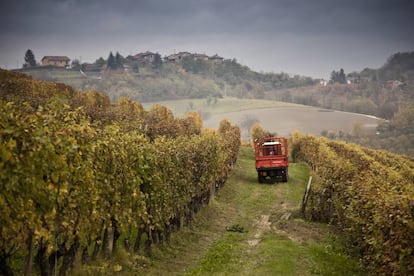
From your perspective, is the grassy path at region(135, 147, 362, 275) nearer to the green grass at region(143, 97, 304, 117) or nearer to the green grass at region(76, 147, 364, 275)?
the green grass at region(76, 147, 364, 275)

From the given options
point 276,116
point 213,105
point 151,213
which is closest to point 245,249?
point 151,213

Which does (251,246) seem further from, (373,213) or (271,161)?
(271,161)

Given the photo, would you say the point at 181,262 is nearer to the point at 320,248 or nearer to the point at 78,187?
the point at 320,248

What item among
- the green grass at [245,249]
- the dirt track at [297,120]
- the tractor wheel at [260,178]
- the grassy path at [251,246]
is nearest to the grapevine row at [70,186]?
the green grass at [245,249]

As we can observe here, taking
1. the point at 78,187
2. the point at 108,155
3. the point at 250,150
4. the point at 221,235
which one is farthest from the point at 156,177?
the point at 250,150

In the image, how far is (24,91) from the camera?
147 feet

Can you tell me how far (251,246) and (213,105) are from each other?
6748 inches

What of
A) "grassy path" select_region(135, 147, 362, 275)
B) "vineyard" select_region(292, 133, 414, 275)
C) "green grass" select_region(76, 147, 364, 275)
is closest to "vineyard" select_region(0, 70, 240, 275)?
"green grass" select_region(76, 147, 364, 275)

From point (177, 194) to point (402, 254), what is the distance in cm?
916

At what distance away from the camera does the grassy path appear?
15414 mm

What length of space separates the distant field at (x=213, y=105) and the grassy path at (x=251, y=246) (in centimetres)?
14404

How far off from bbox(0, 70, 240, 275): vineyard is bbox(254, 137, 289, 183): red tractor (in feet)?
55.7

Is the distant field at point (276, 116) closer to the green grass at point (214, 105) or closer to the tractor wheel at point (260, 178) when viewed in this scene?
the green grass at point (214, 105)

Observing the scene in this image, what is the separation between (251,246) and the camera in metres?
19.0
